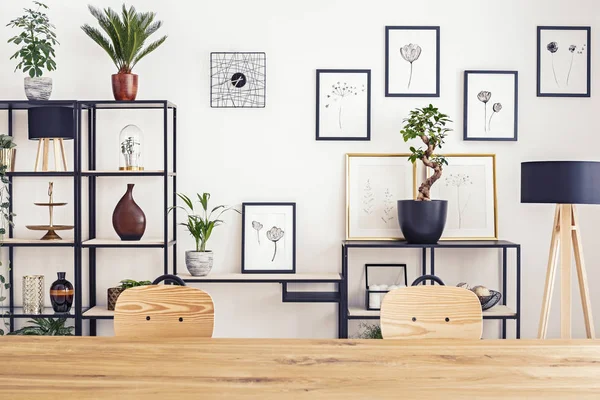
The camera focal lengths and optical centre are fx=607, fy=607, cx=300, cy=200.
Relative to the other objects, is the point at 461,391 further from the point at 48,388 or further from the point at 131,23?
the point at 131,23

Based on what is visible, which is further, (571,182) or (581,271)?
(581,271)

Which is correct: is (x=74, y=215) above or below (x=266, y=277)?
above

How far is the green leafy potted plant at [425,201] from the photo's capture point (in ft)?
11.2

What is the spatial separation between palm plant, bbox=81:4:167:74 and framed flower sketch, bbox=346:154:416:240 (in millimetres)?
1368

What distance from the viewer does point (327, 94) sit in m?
3.71

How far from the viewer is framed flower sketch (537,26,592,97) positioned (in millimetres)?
3715

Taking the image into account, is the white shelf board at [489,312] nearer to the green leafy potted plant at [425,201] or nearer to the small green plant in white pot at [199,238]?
the green leafy potted plant at [425,201]

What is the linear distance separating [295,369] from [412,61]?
2.60 metres

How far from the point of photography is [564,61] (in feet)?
12.2

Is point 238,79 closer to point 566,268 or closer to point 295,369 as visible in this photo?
point 566,268

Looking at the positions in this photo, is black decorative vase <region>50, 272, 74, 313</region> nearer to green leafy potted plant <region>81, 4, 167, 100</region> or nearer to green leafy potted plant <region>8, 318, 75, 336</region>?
green leafy potted plant <region>8, 318, 75, 336</region>

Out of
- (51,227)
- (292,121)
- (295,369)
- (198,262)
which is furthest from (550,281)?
(51,227)

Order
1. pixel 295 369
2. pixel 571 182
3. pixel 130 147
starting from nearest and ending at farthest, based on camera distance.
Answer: pixel 295 369 → pixel 571 182 → pixel 130 147

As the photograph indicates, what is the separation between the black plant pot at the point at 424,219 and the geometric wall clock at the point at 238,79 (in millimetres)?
1098
